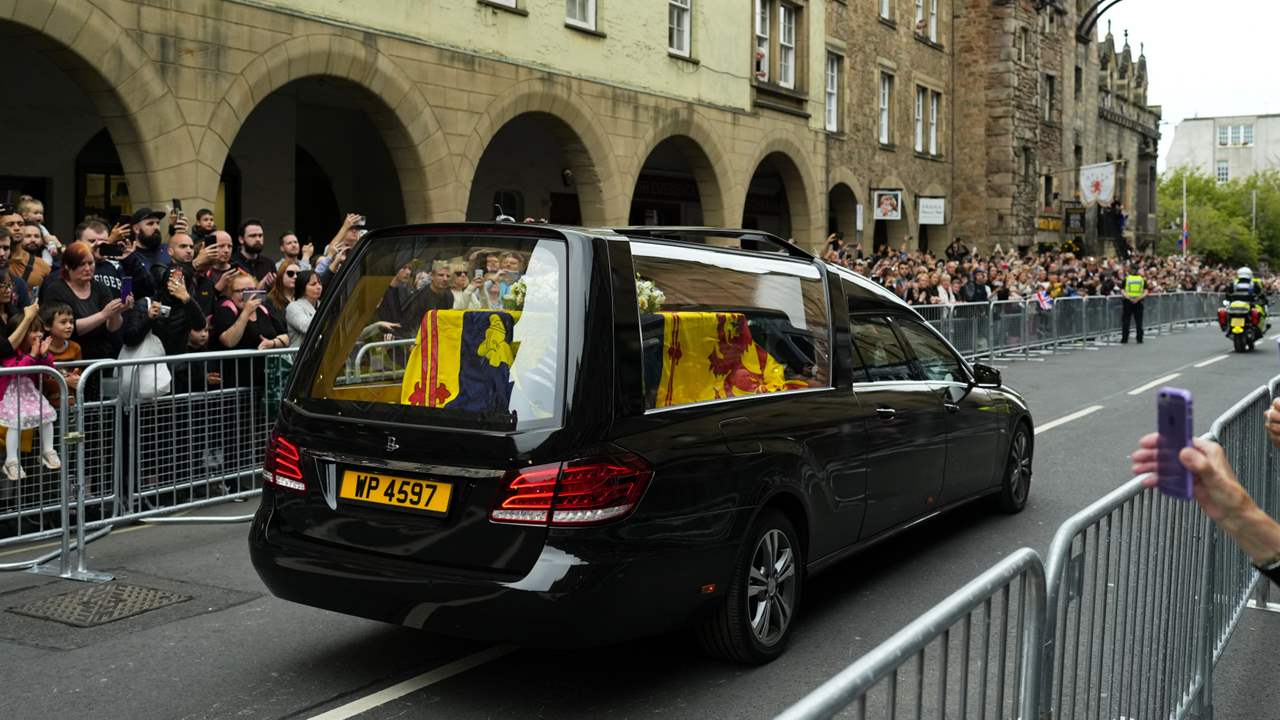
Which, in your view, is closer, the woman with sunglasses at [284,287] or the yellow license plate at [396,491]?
the yellow license plate at [396,491]

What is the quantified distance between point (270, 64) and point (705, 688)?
513 inches

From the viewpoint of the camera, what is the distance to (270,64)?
16.2 meters

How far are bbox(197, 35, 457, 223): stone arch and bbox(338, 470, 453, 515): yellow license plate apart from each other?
11.2 meters

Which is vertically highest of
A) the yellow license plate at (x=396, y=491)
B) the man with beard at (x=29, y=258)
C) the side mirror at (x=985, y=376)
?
the man with beard at (x=29, y=258)

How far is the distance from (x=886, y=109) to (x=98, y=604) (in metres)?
32.3

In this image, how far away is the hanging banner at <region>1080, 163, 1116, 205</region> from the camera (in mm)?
48156

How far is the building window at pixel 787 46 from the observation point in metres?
29.7

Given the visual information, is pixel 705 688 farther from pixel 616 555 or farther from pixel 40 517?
pixel 40 517

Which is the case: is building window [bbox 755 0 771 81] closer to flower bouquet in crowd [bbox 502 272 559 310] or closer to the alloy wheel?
the alloy wheel

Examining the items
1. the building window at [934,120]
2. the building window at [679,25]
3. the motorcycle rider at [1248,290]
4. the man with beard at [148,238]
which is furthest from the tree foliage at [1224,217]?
the man with beard at [148,238]

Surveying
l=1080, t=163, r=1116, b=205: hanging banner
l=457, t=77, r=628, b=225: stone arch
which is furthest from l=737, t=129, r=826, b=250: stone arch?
l=1080, t=163, r=1116, b=205: hanging banner

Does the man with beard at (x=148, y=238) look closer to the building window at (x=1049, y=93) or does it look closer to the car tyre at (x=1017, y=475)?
the car tyre at (x=1017, y=475)

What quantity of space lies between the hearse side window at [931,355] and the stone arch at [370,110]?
10.4 m

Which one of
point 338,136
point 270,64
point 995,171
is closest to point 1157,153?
point 995,171
